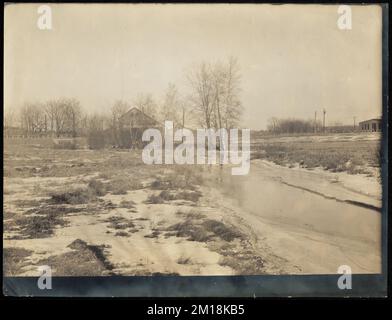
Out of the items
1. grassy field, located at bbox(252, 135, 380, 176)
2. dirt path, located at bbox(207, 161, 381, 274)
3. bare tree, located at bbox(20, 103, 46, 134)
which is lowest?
dirt path, located at bbox(207, 161, 381, 274)

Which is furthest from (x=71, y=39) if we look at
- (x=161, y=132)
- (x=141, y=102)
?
(x=161, y=132)

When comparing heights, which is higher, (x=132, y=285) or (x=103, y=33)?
(x=103, y=33)

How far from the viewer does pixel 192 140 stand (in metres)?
2.72

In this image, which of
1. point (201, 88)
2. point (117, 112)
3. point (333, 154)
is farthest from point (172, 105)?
point (333, 154)

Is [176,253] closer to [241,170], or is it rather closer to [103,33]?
[241,170]

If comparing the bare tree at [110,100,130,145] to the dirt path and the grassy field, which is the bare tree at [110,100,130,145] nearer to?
the dirt path

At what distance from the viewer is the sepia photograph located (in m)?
2.67

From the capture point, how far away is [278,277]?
268cm

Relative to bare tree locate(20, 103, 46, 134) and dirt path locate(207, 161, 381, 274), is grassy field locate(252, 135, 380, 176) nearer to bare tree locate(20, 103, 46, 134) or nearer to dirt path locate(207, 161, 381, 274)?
dirt path locate(207, 161, 381, 274)

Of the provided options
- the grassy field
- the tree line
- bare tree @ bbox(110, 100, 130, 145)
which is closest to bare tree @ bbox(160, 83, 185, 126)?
the tree line

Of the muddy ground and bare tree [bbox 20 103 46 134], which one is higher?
bare tree [bbox 20 103 46 134]

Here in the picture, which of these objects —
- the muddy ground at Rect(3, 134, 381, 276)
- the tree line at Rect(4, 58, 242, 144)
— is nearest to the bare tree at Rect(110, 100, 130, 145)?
the tree line at Rect(4, 58, 242, 144)

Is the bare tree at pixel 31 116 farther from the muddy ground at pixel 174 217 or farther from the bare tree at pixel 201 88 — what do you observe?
the bare tree at pixel 201 88
